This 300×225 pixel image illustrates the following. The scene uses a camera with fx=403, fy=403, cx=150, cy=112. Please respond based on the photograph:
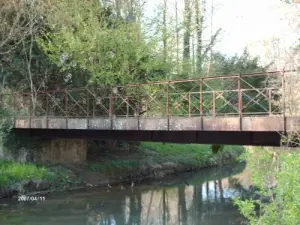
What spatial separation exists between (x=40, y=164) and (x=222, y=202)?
24.4 ft

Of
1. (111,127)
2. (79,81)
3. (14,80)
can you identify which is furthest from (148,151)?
(111,127)

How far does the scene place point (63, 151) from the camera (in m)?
17.6

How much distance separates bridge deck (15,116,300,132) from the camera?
9.42 meters

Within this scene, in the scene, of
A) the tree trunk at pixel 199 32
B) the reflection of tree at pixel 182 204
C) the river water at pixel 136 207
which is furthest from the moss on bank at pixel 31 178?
the tree trunk at pixel 199 32

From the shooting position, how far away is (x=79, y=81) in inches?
688

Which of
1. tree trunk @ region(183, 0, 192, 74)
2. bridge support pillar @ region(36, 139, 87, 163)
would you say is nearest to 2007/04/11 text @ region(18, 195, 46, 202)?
bridge support pillar @ region(36, 139, 87, 163)

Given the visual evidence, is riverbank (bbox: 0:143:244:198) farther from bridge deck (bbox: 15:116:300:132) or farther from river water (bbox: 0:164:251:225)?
bridge deck (bbox: 15:116:300:132)

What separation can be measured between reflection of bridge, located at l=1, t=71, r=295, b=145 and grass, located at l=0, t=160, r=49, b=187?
4.76ft

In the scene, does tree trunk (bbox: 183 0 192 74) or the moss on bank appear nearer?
the moss on bank

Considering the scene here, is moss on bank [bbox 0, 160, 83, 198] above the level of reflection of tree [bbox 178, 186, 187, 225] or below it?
above

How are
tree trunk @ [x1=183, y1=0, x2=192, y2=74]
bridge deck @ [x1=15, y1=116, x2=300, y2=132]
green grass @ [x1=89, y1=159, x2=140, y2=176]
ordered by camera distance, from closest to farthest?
bridge deck @ [x1=15, y1=116, x2=300, y2=132]
green grass @ [x1=89, y1=159, x2=140, y2=176]
tree trunk @ [x1=183, y1=0, x2=192, y2=74]

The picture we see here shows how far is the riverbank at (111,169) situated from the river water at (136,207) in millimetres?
694

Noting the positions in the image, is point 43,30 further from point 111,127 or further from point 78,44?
point 111,127

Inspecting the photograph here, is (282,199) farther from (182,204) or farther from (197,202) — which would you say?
(197,202)
